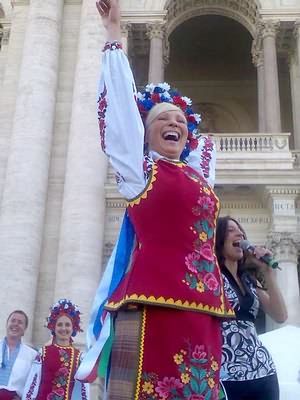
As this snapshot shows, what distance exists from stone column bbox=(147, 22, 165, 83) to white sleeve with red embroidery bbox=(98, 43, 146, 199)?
39.8 ft

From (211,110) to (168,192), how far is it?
18.1m

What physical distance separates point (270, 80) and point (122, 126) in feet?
41.4

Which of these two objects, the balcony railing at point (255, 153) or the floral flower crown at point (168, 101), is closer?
the floral flower crown at point (168, 101)

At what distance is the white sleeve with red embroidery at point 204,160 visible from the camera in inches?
123

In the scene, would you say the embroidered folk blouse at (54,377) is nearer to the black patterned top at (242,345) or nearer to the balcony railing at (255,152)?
the black patterned top at (242,345)

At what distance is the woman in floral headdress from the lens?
589 centimetres

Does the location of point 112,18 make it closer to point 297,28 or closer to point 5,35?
point 297,28

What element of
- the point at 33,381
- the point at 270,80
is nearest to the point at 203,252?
the point at 33,381

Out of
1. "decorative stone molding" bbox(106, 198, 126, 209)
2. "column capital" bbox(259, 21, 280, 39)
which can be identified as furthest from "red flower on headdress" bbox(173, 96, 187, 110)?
"column capital" bbox(259, 21, 280, 39)

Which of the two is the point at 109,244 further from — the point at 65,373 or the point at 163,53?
the point at 65,373

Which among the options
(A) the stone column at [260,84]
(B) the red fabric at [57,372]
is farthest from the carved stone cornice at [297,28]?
(B) the red fabric at [57,372]

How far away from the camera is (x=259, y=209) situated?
13516 mm

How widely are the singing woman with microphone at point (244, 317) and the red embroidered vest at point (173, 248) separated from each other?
48 cm

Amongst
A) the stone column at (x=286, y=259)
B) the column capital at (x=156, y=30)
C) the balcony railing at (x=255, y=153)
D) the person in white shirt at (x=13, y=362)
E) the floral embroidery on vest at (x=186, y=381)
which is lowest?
the floral embroidery on vest at (x=186, y=381)
